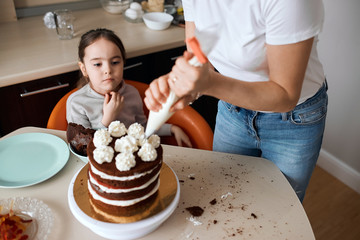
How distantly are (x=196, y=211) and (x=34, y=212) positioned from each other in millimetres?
467

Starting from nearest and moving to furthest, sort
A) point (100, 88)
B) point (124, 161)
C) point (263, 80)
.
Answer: point (124, 161), point (263, 80), point (100, 88)

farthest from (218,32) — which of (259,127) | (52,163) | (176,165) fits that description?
(52,163)

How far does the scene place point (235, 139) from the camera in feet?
4.24

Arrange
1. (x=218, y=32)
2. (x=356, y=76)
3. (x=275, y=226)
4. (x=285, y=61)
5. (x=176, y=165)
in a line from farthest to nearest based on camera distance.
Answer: (x=356, y=76) → (x=176, y=165) → (x=218, y=32) → (x=275, y=226) → (x=285, y=61)

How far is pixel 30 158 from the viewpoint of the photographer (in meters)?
1.19

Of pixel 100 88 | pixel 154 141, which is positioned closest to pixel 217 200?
pixel 154 141

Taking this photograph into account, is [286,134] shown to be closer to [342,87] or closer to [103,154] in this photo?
[103,154]

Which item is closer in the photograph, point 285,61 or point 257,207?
point 285,61

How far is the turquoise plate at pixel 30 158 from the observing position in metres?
1.10

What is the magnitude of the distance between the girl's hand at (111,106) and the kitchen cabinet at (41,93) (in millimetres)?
385

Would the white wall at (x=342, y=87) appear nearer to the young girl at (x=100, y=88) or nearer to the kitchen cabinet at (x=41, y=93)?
the kitchen cabinet at (x=41, y=93)

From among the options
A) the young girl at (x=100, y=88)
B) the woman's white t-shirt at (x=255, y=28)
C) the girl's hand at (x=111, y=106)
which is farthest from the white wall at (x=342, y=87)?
the girl's hand at (x=111, y=106)

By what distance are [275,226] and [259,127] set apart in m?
0.36

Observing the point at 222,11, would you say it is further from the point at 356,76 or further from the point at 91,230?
the point at 356,76
